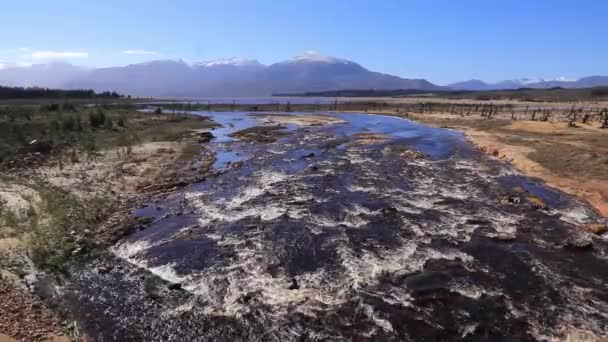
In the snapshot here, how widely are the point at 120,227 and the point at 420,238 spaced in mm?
11882

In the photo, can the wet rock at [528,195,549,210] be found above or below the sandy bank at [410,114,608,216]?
below

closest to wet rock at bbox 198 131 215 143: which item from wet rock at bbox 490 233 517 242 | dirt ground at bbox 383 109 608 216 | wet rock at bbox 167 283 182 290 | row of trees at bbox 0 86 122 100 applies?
dirt ground at bbox 383 109 608 216

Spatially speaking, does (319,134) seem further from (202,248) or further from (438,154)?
(202,248)

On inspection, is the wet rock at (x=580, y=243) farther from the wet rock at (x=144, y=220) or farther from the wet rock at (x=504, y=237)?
the wet rock at (x=144, y=220)

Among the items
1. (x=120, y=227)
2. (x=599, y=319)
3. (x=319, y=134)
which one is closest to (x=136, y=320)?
(x=120, y=227)

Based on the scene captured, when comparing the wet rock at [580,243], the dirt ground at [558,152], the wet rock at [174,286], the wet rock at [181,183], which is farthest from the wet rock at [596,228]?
the wet rock at [181,183]

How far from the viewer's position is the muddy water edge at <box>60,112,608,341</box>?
10578 mm

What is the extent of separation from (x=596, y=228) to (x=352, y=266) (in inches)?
415

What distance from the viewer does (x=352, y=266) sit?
45.3ft

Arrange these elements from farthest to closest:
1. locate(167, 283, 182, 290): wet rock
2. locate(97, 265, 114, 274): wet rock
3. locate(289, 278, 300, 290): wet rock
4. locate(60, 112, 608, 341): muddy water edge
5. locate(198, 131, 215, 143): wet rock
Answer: locate(198, 131, 215, 143): wet rock < locate(97, 265, 114, 274): wet rock < locate(167, 283, 182, 290): wet rock < locate(289, 278, 300, 290): wet rock < locate(60, 112, 608, 341): muddy water edge

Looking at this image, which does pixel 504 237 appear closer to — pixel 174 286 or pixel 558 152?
pixel 174 286

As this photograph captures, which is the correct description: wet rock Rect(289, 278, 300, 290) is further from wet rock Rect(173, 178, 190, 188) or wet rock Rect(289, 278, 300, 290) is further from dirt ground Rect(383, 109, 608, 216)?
dirt ground Rect(383, 109, 608, 216)

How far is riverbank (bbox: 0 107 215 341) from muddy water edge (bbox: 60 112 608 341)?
37.5 inches

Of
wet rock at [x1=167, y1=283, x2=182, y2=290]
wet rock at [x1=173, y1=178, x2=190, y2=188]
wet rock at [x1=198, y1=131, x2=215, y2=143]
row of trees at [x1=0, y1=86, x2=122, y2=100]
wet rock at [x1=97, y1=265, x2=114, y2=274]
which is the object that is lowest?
wet rock at [x1=167, y1=283, x2=182, y2=290]
